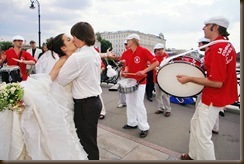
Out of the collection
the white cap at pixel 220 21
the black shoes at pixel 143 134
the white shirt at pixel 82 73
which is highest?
the white cap at pixel 220 21

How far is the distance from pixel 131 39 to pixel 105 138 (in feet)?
6.17

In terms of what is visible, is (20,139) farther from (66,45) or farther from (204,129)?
(204,129)

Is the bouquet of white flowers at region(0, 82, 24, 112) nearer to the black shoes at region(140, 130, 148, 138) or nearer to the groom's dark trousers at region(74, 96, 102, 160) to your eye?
the groom's dark trousers at region(74, 96, 102, 160)

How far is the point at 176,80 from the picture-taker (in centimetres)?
257

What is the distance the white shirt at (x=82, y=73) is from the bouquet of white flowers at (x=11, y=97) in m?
0.40

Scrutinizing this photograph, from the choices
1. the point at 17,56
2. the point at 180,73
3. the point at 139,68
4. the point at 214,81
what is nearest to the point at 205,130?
the point at 214,81

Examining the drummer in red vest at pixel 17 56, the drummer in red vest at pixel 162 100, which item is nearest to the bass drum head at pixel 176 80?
the drummer in red vest at pixel 162 100

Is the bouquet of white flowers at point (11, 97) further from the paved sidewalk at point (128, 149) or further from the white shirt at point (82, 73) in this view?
the paved sidewalk at point (128, 149)

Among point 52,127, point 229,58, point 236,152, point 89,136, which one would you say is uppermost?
point 229,58

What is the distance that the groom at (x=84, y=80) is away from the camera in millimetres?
2000

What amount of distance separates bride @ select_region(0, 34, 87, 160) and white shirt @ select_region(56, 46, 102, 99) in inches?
6.3

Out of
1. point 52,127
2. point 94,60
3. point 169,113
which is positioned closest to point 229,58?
point 94,60

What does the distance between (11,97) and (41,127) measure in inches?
16.0

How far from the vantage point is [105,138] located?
11.6 ft
